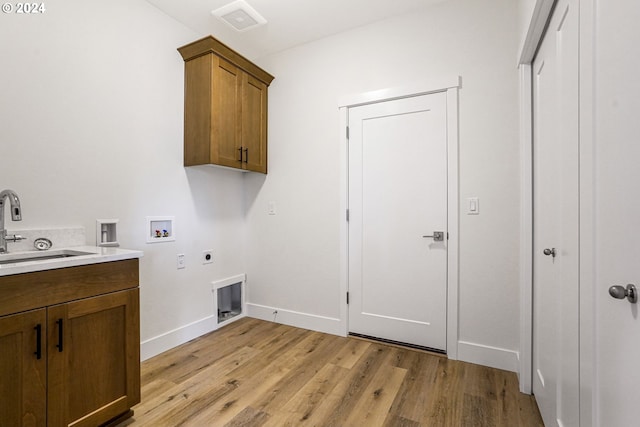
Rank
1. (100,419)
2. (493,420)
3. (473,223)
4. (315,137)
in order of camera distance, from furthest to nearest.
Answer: (315,137) < (473,223) < (493,420) < (100,419)

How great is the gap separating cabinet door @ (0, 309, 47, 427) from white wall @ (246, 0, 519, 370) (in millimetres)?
1957

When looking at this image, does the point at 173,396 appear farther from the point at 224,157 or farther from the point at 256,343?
the point at 224,157

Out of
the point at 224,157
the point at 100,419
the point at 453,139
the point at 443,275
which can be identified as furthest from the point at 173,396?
the point at 453,139

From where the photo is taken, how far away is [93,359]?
144cm

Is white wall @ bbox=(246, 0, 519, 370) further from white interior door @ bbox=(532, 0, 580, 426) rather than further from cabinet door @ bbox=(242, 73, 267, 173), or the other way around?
white interior door @ bbox=(532, 0, 580, 426)

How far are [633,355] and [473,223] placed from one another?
1.60 metres

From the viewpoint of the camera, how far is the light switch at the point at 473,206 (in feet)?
7.27

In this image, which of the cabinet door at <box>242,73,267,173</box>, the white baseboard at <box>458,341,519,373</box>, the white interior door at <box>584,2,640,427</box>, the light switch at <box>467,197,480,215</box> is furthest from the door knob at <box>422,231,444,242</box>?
the cabinet door at <box>242,73,267,173</box>

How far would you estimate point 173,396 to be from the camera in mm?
1817

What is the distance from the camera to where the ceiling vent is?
235cm

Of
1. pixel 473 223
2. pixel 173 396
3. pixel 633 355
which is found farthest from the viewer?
pixel 473 223

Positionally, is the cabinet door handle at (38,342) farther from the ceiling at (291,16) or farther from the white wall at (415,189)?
the ceiling at (291,16)
